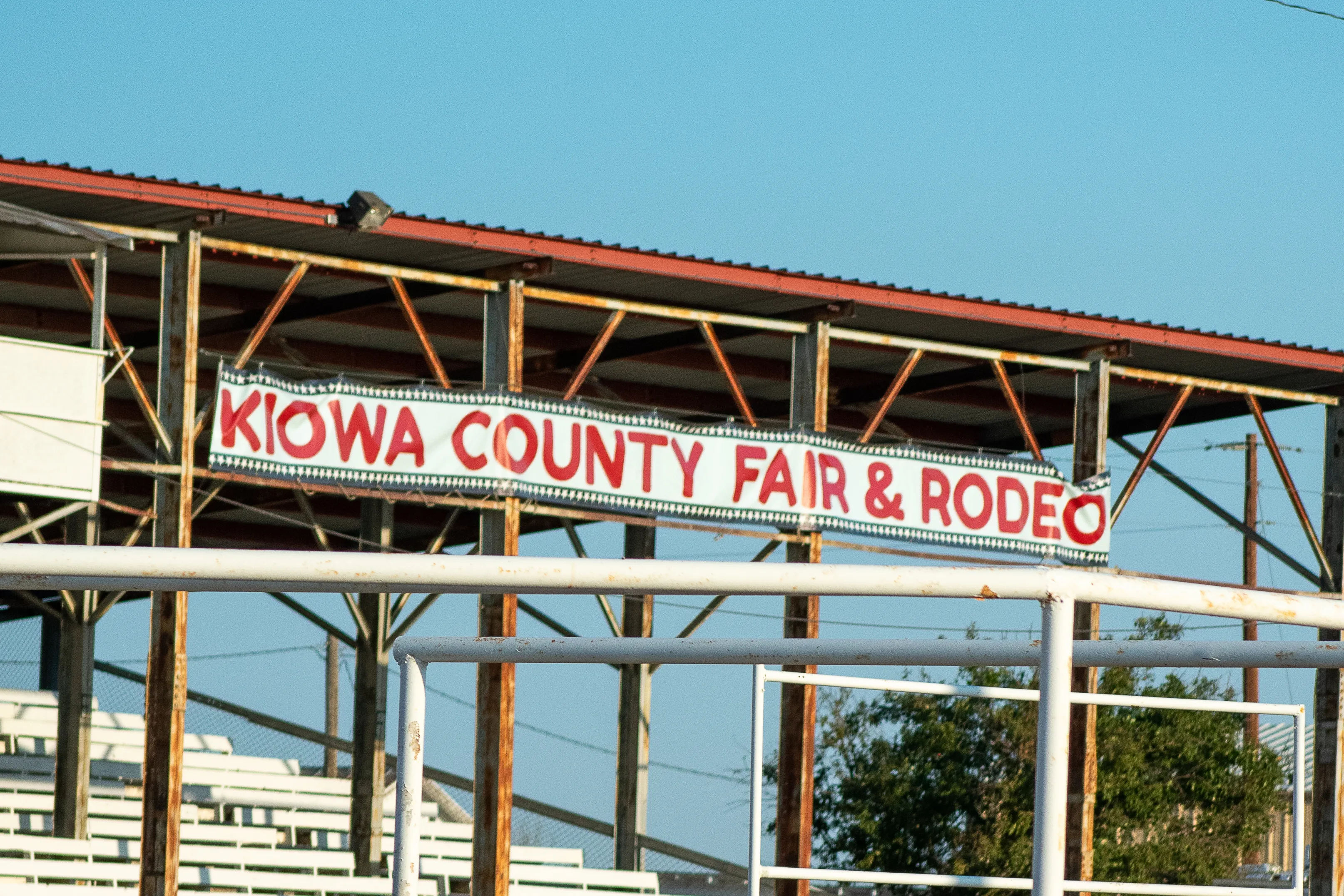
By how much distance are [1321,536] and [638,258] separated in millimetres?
9291

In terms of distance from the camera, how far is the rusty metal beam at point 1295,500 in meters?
21.8

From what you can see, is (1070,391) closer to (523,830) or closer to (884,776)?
(884,776)

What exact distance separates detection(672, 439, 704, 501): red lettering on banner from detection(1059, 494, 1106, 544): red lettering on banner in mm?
4139

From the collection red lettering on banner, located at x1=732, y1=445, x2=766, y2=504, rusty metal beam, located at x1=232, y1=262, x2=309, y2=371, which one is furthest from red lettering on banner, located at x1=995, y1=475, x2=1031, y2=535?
rusty metal beam, located at x1=232, y1=262, x2=309, y2=371

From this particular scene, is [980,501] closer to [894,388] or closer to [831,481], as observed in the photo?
[894,388]

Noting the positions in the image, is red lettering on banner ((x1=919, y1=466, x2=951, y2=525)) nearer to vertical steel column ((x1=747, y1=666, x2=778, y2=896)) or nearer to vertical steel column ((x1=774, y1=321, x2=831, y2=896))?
vertical steel column ((x1=774, y1=321, x2=831, y2=896))

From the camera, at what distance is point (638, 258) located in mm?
18312

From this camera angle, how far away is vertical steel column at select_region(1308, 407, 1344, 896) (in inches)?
855

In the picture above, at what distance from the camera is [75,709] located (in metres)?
23.8

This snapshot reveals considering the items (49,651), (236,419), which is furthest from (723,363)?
(49,651)

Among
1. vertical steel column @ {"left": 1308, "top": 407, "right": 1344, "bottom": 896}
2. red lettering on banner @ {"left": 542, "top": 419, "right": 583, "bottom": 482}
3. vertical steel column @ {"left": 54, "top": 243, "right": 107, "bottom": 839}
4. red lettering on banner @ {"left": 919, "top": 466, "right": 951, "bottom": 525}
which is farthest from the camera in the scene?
vertical steel column @ {"left": 54, "top": 243, "right": 107, "bottom": 839}

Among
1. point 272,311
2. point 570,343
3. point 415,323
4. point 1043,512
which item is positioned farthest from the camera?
point 570,343

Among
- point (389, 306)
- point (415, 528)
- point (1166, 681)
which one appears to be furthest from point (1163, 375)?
point (415, 528)

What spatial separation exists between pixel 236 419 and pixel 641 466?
385 centimetres
